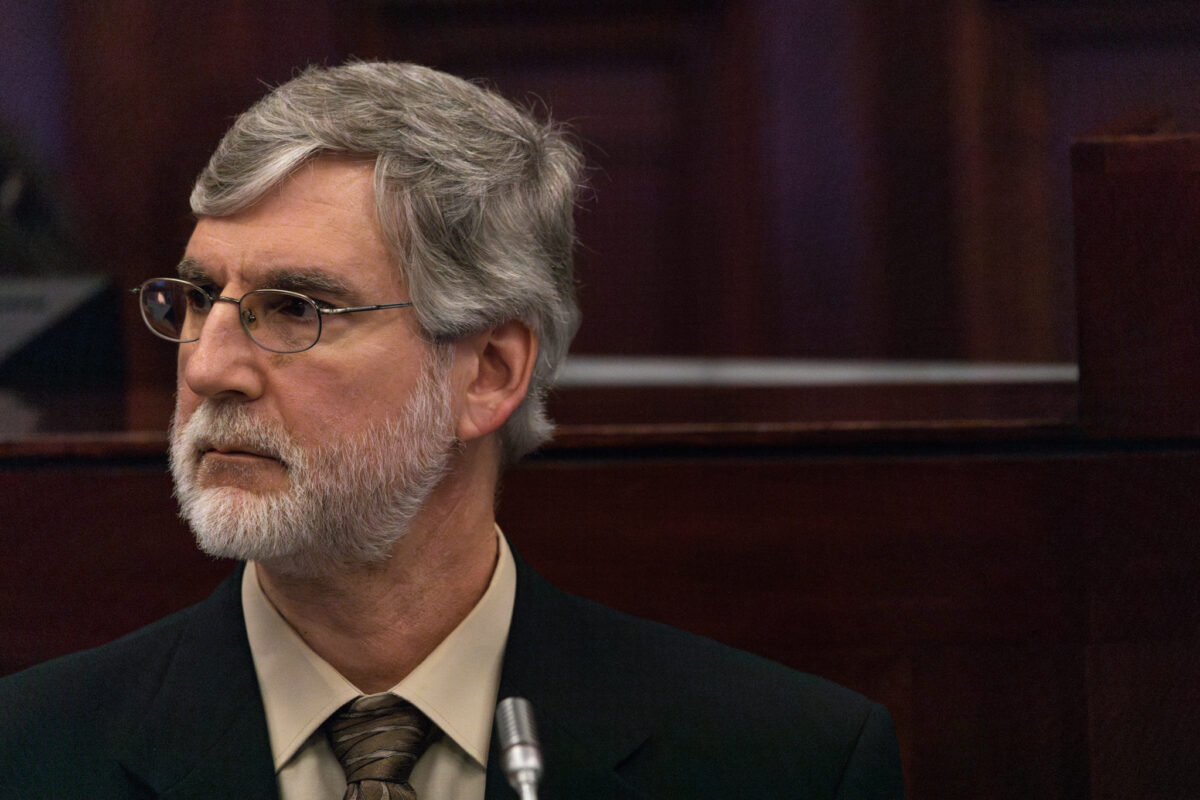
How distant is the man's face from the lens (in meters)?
1.19

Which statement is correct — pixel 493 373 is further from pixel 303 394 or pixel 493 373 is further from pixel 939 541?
pixel 939 541

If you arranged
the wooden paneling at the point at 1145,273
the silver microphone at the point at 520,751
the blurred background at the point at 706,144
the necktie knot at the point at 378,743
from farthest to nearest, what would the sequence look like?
1. the blurred background at the point at 706,144
2. the wooden paneling at the point at 1145,273
3. the necktie knot at the point at 378,743
4. the silver microphone at the point at 520,751

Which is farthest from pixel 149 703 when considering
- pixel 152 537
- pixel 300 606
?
pixel 152 537

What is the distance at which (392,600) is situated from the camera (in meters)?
1.28

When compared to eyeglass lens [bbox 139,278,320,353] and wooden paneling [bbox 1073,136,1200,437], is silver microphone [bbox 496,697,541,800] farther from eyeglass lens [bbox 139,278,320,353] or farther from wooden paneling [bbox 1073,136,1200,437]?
wooden paneling [bbox 1073,136,1200,437]

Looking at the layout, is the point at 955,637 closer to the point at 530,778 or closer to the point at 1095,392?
the point at 1095,392

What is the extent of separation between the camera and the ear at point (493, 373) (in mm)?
1314

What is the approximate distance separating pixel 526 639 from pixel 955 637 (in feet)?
1.84

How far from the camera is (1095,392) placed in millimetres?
1485

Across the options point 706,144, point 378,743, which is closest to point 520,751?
point 378,743

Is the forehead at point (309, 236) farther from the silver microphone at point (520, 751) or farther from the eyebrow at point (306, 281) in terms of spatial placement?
the silver microphone at point (520, 751)

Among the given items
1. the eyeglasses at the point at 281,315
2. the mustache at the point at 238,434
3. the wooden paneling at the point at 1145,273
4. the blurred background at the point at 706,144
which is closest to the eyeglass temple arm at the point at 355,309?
the eyeglasses at the point at 281,315

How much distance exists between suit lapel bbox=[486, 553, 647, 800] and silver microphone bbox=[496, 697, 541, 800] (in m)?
0.34

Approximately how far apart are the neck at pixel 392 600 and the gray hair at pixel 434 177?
0.20 metres
